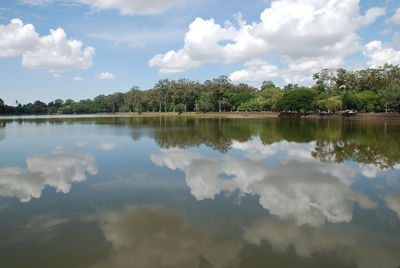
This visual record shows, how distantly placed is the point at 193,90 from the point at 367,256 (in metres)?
108

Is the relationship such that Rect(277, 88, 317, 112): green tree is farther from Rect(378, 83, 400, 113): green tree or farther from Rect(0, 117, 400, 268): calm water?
Rect(0, 117, 400, 268): calm water

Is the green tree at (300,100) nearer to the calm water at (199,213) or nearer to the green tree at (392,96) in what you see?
the green tree at (392,96)

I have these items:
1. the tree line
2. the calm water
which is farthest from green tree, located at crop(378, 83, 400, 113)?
the calm water

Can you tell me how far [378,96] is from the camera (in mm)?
69438

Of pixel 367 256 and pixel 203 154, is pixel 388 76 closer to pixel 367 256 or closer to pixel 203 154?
pixel 203 154

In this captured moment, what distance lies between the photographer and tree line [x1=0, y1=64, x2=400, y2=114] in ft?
238

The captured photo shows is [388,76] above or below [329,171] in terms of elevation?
above

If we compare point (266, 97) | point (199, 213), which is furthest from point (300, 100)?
point (199, 213)

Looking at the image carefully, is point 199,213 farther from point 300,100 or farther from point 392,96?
point 300,100

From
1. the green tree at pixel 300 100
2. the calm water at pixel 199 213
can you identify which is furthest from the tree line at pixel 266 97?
the calm water at pixel 199 213

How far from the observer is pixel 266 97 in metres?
98.4

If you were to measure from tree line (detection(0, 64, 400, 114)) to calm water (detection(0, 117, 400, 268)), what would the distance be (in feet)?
208

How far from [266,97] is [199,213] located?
9396cm

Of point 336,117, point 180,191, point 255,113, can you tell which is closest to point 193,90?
point 255,113
